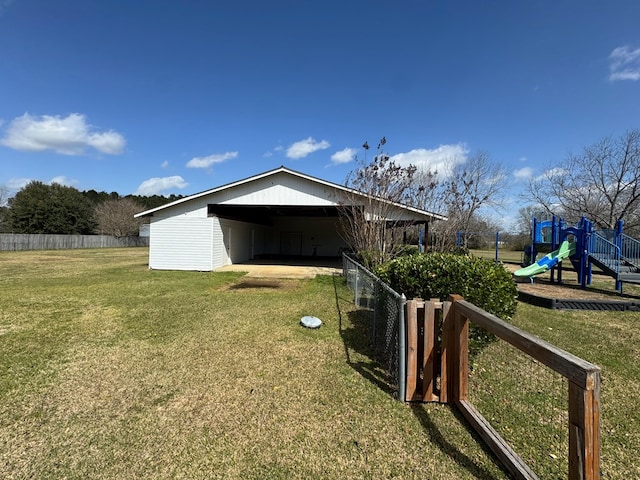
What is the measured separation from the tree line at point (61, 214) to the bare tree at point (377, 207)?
39.4 m

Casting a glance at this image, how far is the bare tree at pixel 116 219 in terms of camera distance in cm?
4309

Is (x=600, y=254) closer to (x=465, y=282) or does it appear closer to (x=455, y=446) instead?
(x=465, y=282)

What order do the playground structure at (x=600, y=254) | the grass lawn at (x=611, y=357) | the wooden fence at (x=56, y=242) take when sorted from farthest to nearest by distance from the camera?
the wooden fence at (x=56, y=242) < the playground structure at (x=600, y=254) < the grass lawn at (x=611, y=357)

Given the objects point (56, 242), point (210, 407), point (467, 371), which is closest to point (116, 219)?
point (56, 242)

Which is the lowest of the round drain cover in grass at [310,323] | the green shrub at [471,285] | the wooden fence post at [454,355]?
the round drain cover in grass at [310,323]

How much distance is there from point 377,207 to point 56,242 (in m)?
35.9

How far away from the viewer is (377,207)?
35.3ft

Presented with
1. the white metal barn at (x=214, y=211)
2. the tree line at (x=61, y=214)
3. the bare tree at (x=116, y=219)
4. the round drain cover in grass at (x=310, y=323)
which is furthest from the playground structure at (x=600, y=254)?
the bare tree at (x=116, y=219)

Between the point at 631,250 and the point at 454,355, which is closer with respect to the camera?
the point at 454,355

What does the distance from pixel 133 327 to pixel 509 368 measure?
5.98m

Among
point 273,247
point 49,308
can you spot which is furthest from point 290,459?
point 273,247

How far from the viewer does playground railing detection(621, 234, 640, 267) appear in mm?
10938

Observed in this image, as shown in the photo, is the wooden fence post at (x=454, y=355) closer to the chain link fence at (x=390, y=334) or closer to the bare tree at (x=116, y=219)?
the chain link fence at (x=390, y=334)

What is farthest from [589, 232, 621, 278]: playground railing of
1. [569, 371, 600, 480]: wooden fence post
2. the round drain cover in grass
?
[569, 371, 600, 480]: wooden fence post
